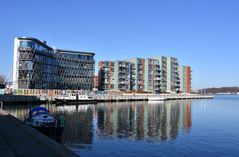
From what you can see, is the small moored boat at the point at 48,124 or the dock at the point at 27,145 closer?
the dock at the point at 27,145

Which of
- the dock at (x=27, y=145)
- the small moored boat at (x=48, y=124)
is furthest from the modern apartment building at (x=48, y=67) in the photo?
the dock at (x=27, y=145)

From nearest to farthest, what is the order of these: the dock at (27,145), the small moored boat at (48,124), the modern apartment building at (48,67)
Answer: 1. the dock at (27,145)
2. the small moored boat at (48,124)
3. the modern apartment building at (48,67)

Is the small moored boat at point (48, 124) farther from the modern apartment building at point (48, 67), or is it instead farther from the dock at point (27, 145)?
the modern apartment building at point (48, 67)

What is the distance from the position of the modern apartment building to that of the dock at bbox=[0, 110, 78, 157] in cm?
11256

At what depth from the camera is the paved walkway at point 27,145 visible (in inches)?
969

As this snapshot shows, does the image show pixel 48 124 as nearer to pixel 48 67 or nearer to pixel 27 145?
pixel 27 145

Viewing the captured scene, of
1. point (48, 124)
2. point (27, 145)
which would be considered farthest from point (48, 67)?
point (27, 145)

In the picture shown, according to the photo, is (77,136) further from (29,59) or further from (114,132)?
(29,59)

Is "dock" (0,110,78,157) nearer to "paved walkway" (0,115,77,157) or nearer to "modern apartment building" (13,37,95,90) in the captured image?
"paved walkway" (0,115,77,157)

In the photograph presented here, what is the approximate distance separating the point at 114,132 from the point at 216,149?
18211mm

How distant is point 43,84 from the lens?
15850 centimetres

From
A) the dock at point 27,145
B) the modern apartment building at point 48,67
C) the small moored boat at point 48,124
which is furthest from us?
the modern apartment building at point 48,67

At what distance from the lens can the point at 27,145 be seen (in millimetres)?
28234

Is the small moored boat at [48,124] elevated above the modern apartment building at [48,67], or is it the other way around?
the modern apartment building at [48,67]
